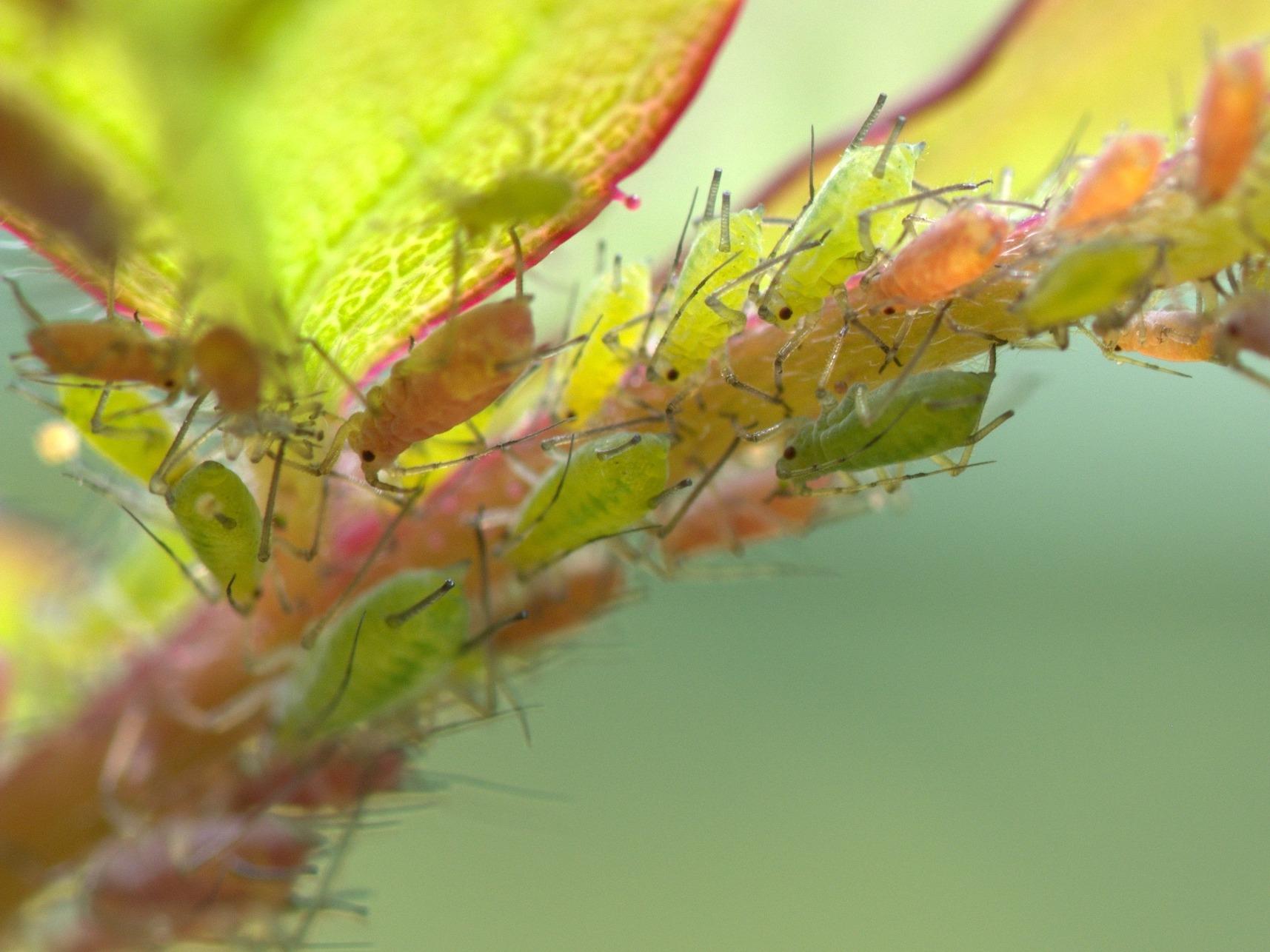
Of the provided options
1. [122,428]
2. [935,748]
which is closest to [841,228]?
[122,428]

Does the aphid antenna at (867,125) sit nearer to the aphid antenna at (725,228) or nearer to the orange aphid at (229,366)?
the aphid antenna at (725,228)

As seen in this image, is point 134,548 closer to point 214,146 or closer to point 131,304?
point 131,304

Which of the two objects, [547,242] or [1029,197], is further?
[1029,197]

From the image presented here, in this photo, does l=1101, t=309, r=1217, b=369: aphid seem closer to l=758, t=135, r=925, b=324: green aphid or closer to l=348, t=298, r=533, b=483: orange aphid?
l=758, t=135, r=925, b=324: green aphid

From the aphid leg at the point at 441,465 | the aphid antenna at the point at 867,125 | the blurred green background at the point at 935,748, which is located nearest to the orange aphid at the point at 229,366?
the aphid leg at the point at 441,465

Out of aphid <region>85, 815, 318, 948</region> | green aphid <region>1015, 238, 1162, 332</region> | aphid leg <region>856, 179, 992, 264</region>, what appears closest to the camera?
green aphid <region>1015, 238, 1162, 332</region>

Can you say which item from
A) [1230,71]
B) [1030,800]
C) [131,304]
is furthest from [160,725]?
[1030,800]

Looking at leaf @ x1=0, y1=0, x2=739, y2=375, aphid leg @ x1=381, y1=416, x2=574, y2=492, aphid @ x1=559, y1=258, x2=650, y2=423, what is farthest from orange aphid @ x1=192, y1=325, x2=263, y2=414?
aphid @ x1=559, y1=258, x2=650, y2=423

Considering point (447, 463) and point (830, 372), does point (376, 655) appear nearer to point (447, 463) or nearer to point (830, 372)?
point (447, 463)
